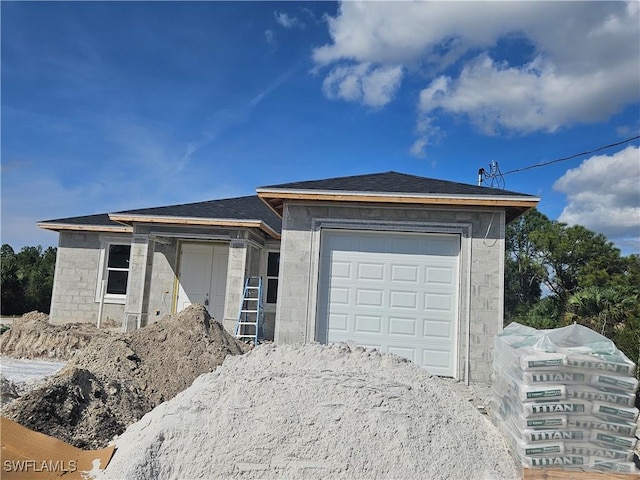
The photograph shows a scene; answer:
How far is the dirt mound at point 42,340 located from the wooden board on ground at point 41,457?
19.8ft

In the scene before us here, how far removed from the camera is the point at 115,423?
17.0ft

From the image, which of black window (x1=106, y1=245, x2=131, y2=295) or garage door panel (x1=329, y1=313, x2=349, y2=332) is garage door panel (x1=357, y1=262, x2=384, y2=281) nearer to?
garage door panel (x1=329, y1=313, x2=349, y2=332)

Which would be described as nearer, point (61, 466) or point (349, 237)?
point (61, 466)

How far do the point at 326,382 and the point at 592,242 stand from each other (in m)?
21.8

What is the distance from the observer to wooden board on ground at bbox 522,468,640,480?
13.1ft

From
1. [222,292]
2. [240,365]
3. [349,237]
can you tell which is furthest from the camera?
[222,292]

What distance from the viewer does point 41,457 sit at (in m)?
4.07

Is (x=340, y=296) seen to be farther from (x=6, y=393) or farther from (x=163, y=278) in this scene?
(x=163, y=278)

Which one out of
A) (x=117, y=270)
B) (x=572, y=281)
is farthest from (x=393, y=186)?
(x=572, y=281)

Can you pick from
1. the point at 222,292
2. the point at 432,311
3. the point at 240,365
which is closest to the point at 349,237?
the point at 432,311

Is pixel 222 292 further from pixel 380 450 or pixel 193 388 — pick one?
pixel 380 450

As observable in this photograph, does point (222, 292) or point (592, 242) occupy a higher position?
point (592, 242)

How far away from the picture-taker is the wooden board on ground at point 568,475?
3998 mm

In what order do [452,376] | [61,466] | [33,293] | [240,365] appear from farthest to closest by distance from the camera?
[33,293] → [452,376] → [240,365] → [61,466]
